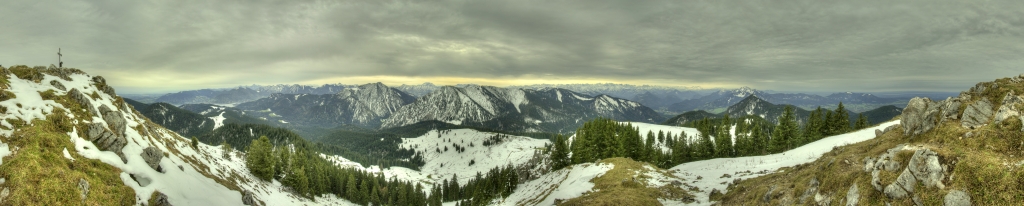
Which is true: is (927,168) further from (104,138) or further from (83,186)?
(104,138)

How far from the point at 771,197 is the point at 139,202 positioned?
41.6 metres

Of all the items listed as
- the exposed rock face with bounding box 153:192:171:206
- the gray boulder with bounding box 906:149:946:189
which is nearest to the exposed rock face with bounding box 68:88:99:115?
the exposed rock face with bounding box 153:192:171:206

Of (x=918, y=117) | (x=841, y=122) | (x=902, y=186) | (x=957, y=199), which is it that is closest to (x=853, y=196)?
(x=902, y=186)

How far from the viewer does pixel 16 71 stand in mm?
28219

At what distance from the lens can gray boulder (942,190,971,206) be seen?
36.8 feet

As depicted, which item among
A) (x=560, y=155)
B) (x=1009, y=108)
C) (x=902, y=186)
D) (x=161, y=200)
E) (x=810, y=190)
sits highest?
(x=1009, y=108)

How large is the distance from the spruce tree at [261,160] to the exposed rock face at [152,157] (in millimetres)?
27675

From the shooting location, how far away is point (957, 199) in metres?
11.4

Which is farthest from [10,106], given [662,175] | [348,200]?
[348,200]

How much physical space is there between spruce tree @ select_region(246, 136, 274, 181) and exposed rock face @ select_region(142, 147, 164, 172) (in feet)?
90.8

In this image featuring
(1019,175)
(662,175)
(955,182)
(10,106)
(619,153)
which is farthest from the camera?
(619,153)

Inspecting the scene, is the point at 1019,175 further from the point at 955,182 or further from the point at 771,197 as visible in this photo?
the point at 771,197

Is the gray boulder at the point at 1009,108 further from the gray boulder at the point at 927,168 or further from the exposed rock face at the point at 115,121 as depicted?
the exposed rock face at the point at 115,121

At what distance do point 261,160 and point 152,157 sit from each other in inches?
1188
